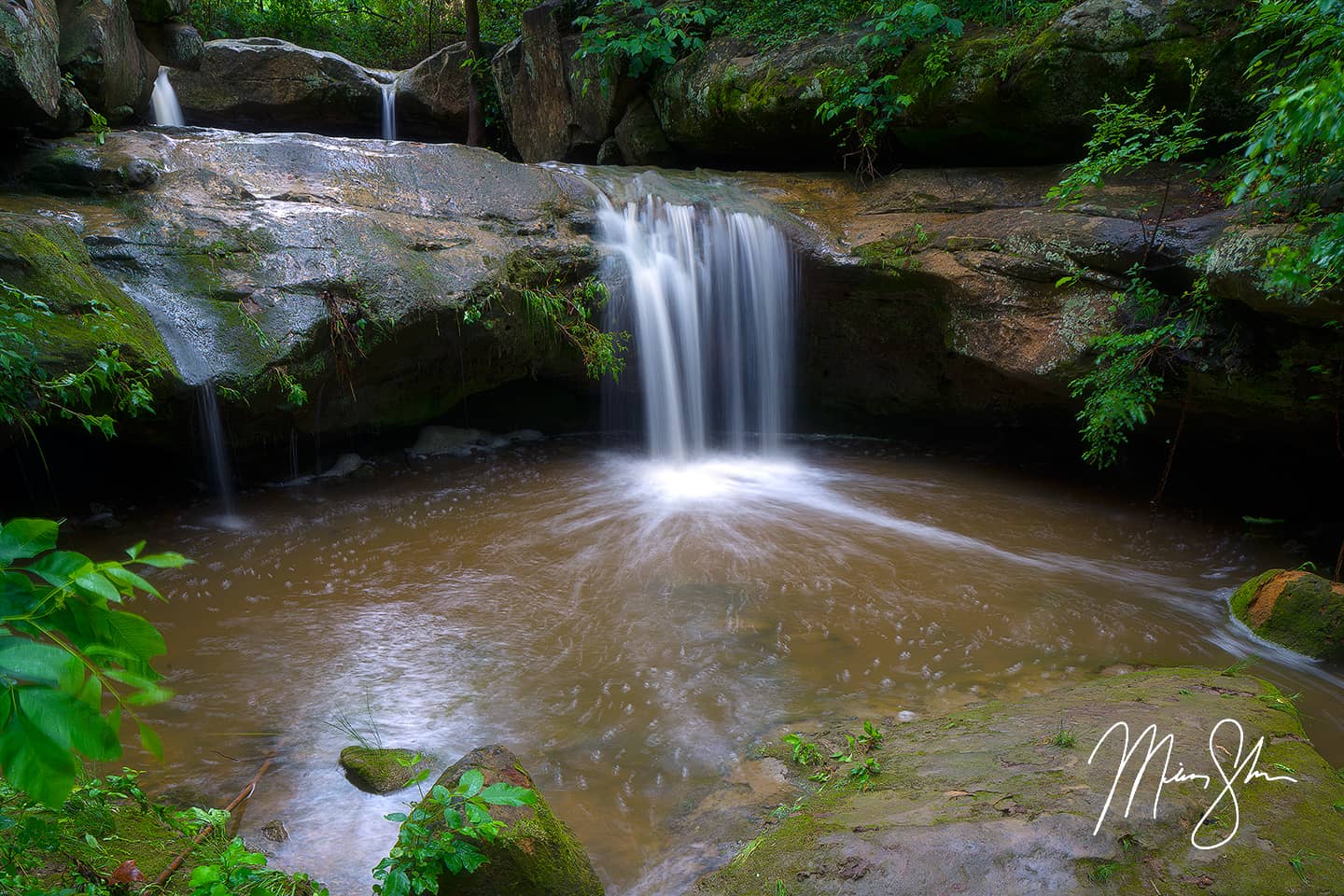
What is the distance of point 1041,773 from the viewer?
249 cm

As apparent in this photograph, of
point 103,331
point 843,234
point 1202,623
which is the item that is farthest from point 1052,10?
point 103,331

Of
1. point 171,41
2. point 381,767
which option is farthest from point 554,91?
point 381,767

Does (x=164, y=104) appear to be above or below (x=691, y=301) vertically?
above

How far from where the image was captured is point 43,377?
164 inches

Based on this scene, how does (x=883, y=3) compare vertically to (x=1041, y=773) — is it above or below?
above

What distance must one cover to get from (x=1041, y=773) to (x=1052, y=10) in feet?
23.0

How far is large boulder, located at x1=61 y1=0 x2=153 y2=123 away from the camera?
20.5ft

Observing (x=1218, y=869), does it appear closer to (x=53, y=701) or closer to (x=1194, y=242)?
(x=53, y=701)

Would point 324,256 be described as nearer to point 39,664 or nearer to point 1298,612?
point 39,664

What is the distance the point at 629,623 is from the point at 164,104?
9298 mm

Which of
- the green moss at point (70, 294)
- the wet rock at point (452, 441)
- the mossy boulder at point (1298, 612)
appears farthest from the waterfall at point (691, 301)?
the mossy boulder at point (1298, 612)

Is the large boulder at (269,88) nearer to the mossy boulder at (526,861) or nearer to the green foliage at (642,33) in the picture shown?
the green foliage at (642,33)
